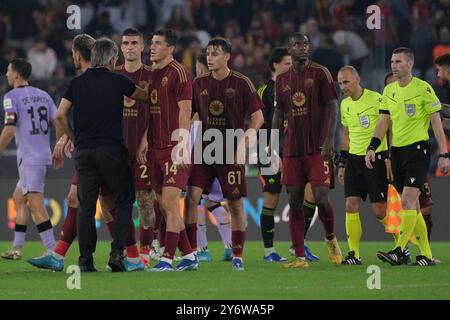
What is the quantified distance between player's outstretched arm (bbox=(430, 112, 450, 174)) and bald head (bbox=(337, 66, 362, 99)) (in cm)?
114

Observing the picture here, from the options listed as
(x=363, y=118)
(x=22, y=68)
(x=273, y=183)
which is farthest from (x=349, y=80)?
(x=22, y=68)

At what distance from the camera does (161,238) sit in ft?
43.3

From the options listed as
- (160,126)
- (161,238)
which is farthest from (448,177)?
(160,126)

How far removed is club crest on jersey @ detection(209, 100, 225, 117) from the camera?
1165 cm

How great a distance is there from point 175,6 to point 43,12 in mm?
2741

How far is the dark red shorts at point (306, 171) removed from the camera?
11.9 metres

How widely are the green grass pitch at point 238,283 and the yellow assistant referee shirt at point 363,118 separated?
130cm

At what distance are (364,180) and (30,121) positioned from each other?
378 centimetres

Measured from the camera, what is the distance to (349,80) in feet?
42.2

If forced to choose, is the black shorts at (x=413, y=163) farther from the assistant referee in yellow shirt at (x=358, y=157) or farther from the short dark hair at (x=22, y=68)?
the short dark hair at (x=22, y=68)

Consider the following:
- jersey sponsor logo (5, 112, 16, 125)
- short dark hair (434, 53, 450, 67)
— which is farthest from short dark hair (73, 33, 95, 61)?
short dark hair (434, 53, 450, 67)

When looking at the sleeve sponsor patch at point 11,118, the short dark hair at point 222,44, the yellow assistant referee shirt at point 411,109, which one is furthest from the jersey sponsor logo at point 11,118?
the yellow assistant referee shirt at point 411,109
